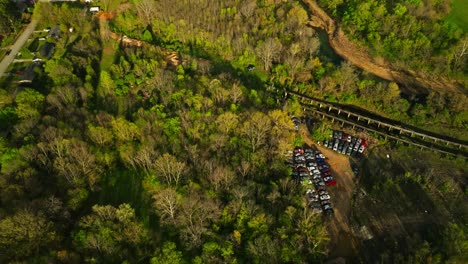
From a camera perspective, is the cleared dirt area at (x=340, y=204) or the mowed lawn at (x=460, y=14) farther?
the mowed lawn at (x=460, y=14)

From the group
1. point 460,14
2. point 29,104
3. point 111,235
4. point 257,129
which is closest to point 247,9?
point 257,129

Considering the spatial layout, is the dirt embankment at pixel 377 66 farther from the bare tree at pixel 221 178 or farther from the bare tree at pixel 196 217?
the bare tree at pixel 196 217

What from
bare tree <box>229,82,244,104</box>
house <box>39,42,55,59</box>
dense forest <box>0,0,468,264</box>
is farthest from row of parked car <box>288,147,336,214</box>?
house <box>39,42,55,59</box>

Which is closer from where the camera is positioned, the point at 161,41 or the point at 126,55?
the point at 126,55

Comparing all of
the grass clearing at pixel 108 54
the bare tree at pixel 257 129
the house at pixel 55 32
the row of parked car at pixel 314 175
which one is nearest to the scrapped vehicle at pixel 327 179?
the row of parked car at pixel 314 175

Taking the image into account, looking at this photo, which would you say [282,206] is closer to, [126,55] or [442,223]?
[442,223]

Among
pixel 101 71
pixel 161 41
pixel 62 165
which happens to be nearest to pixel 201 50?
pixel 161 41

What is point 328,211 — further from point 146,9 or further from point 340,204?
point 146,9
